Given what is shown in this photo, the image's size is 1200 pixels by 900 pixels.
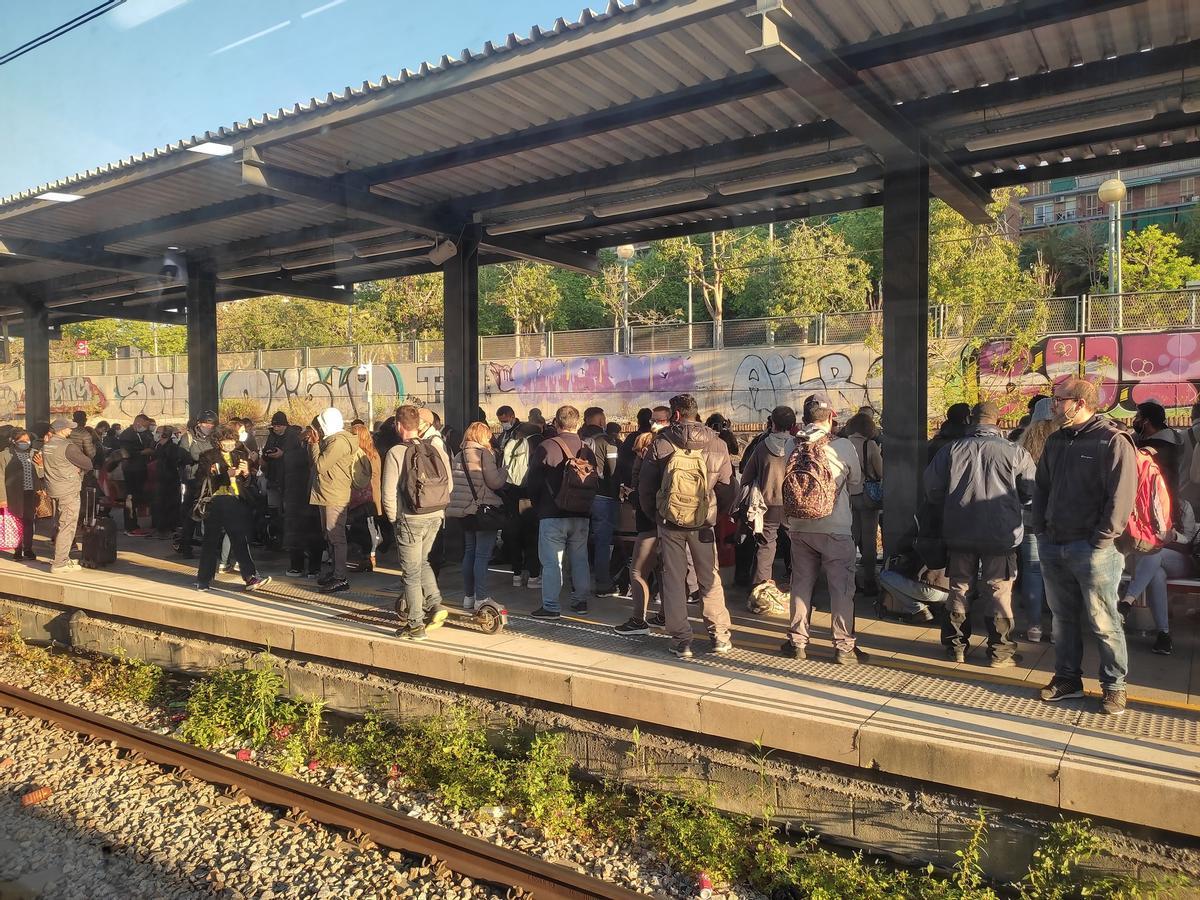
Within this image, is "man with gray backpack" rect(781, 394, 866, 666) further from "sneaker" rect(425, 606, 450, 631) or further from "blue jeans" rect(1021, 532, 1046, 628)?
"sneaker" rect(425, 606, 450, 631)

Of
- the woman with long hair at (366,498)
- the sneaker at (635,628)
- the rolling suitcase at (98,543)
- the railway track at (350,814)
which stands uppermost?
the woman with long hair at (366,498)

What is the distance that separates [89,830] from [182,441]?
6.66 meters

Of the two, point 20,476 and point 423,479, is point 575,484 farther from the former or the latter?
point 20,476

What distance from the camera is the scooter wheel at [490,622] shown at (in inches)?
275

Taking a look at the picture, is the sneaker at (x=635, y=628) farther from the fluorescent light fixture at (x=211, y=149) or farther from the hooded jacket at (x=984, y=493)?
the fluorescent light fixture at (x=211, y=149)

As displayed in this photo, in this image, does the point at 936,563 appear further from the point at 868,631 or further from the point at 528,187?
the point at 528,187

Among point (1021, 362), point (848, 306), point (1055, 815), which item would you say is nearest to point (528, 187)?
point (1055, 815)

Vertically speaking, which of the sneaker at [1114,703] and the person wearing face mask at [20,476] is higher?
the person wearing face mask at [20,476]

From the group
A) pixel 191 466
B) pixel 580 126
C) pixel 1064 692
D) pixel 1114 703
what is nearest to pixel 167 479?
pixel 191 466

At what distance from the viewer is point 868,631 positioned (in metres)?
6.93

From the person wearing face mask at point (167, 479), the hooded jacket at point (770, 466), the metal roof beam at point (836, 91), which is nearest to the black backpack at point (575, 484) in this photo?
the hooded jacket at point (770, 466)

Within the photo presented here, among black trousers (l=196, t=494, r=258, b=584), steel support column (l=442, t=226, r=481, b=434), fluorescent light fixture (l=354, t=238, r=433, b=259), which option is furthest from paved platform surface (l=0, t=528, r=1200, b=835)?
fluorescent light fixture (l=354, t=238, r=433, b=259)

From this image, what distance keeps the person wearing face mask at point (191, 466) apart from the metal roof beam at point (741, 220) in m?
5.14

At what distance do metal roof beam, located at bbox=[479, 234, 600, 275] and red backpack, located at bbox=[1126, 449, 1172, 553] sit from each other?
779cm
